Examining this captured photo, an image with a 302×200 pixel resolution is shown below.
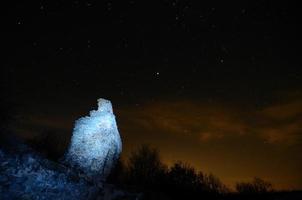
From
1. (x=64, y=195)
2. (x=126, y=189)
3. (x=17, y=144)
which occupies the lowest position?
(x=64, y=195)

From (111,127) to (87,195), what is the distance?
240 inches

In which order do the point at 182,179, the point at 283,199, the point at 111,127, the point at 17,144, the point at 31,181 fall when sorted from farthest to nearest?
the point at 182,179, the point at 111,127, the point at 17,144, the point at 283,199, the point at 31,181

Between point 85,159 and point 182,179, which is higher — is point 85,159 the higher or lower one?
the lower one

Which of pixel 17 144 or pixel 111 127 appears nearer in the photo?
pixel 17 144

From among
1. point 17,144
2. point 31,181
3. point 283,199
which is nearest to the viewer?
point 31,181

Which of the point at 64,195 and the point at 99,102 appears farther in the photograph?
the point at 99,102

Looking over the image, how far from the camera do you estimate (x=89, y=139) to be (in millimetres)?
27812

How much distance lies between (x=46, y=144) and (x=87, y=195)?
31217 mm

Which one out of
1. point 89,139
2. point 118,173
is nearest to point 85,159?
point 89,139

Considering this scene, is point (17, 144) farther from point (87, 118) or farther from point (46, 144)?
point (46, 144)

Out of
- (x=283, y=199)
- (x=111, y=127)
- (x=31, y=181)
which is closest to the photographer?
(x=31, y=181)

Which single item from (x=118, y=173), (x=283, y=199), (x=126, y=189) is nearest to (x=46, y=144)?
(x=118, y=173)

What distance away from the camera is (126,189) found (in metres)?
26.2

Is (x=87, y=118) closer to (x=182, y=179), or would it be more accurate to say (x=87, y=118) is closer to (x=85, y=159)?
(x=85, y=159)
